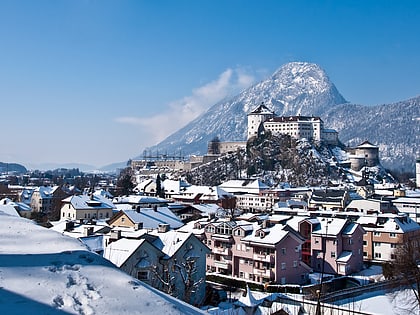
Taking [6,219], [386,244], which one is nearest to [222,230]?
[386,244]

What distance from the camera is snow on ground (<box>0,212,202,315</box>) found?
352 cm

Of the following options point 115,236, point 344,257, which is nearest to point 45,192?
point 115,236

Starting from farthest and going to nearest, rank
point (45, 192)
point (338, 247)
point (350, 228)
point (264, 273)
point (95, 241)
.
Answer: point (45, 192) → point (350, 228) → point (338, 247) → point (264, 273) → point (95, 241)

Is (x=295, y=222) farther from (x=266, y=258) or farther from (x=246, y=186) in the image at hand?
(x=246, y=186)

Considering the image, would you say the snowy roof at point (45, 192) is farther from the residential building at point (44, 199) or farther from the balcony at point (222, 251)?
the balcony at point (222, 251)

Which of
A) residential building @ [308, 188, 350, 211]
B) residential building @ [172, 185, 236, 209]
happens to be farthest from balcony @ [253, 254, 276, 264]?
residential building @ [172, 185, 236, 209]

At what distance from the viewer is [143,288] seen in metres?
4.05

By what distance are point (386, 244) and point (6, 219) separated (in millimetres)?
33022

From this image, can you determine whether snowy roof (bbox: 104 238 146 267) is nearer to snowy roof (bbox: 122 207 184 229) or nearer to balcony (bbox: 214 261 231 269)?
balcony (bbox: 214 261 231 269)

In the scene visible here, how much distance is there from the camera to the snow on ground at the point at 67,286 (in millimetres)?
3521

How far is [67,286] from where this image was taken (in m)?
3.82

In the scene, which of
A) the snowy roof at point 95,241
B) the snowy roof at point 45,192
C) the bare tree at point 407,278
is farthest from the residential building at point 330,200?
the snowy roof at point 95,241

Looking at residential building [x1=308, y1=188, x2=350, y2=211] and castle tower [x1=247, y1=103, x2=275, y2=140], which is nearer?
residential building [x1=308, y1=188, x2=350, y2=211]

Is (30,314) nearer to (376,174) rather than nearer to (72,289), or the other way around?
(72,289)
